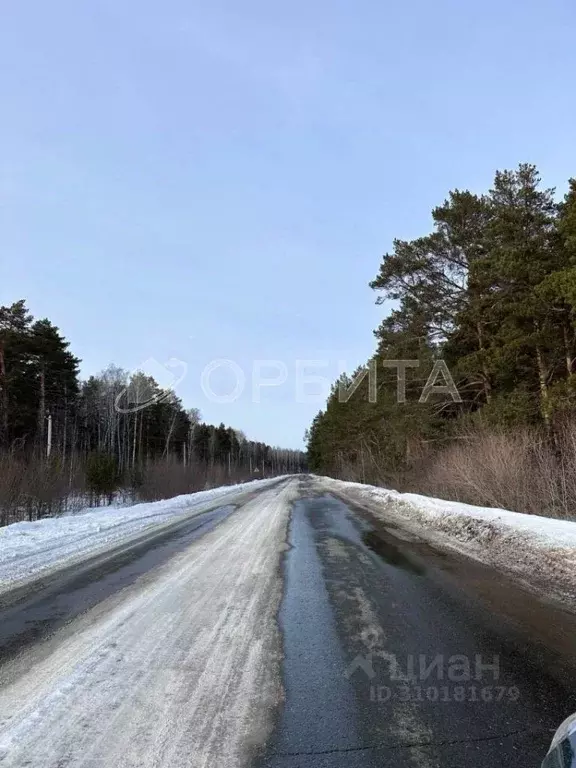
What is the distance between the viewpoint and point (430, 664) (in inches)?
154

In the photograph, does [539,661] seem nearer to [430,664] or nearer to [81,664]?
[430,664]

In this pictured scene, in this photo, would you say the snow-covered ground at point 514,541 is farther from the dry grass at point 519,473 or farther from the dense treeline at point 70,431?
the dense treeline at point 70,431

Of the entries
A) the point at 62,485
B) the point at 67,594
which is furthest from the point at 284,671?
the point at 62,485

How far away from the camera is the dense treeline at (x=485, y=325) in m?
17.2

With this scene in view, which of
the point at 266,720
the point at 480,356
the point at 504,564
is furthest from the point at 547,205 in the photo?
the point at 266,720

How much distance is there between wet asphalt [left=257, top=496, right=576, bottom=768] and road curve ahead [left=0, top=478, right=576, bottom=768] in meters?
0.01

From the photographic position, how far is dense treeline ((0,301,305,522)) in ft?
67.2

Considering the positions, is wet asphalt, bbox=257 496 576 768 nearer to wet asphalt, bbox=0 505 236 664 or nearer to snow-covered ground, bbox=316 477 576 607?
snow-covered ground, bbox=316 477 576 607

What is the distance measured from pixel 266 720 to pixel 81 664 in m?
1.67

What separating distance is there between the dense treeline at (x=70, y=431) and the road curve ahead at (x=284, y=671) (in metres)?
14.0

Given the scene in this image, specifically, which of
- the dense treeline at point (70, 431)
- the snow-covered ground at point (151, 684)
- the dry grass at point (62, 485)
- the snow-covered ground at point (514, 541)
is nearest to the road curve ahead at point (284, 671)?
the snow-covered ground at point (151, 684)

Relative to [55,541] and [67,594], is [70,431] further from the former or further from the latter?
[67,594]

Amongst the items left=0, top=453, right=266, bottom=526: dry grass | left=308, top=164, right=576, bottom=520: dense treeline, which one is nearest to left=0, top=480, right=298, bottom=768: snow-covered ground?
left=308, top=164, right=576, bottom=520: dense treeline

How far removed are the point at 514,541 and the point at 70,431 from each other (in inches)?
2225
